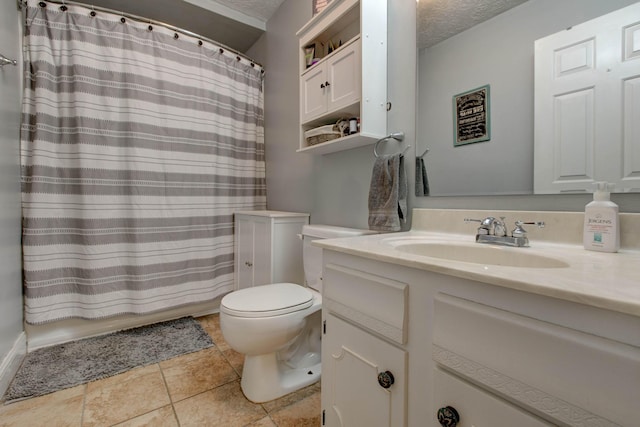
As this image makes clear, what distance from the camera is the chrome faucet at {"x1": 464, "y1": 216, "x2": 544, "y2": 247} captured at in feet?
2.74

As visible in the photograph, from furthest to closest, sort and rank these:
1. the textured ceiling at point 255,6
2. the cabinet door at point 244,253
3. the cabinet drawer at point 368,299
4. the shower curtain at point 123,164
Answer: the textured ceiling at point 255,6
the cabinet door at point 244,253
the shower curtain at point 123,164
the cabinet drawer at point 368,299

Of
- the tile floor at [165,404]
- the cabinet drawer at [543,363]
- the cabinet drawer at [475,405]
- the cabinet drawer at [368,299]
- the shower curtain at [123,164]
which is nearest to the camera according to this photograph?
the cabinet drawer at [543,363]

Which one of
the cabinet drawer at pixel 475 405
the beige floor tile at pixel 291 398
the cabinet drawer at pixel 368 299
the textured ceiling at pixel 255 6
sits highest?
the textured ceiling at pixel 255 6

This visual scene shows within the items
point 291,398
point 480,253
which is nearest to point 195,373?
point 291,398

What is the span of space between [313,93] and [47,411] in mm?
→ 1909

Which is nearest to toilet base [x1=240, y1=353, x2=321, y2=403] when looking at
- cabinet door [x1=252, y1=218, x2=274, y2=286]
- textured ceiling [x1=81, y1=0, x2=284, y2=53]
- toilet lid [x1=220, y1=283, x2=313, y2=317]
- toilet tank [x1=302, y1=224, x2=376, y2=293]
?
toilet lid [x1=220, y1=283, x2=313, y2=317]

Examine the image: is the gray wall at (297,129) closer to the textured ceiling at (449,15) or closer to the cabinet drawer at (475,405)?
the textured ceiling at (449,15)

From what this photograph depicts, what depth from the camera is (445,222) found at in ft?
3.61

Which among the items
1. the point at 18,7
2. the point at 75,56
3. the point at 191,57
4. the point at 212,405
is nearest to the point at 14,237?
the point at 75,56

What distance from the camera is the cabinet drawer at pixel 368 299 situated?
68 cm

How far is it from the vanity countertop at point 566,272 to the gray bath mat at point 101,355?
1436 mm

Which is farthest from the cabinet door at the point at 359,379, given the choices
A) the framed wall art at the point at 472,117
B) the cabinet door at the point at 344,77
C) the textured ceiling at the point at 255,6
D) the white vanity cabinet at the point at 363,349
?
the textured ceiling at the point at 255,6

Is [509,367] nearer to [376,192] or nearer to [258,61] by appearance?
[376,192]

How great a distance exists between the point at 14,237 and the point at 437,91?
2.26 meters
